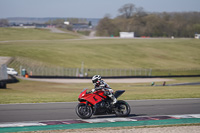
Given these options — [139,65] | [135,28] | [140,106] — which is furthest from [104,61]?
[135,28]

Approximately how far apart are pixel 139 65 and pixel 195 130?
234 ft

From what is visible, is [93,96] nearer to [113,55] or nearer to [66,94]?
[66,94]

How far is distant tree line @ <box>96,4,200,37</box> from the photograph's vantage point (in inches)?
6486

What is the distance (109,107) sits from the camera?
496 inches

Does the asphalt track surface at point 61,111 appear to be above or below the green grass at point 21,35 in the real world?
below

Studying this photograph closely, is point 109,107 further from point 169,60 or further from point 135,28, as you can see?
point 135,28

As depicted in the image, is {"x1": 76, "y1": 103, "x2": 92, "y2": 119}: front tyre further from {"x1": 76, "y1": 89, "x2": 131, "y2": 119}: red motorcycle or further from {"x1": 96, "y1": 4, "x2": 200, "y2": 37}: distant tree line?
{"x1": 96, "y1": 4, "x2": 200, "y2": 37}: distant tree line

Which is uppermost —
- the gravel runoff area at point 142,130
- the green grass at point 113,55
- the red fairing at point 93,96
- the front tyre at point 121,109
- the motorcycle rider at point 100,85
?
the motorcycle rider at point 100,85

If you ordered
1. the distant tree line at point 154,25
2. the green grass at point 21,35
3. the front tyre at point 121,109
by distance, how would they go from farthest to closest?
1. the distant tree line at point 154,25
2. the green grass at point 21,35
3. the front tyre at point 121,109

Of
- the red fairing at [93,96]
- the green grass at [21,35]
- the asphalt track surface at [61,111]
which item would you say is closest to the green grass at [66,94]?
the asphalt track surface at [61,111]

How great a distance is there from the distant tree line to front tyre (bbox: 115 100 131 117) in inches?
6099

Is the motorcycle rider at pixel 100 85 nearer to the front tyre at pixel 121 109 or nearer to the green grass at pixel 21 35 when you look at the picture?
the front tyre at pixel 121 109

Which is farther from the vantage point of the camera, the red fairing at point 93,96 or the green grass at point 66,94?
the green grass at point 66,94

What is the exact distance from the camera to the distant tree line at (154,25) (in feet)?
541
